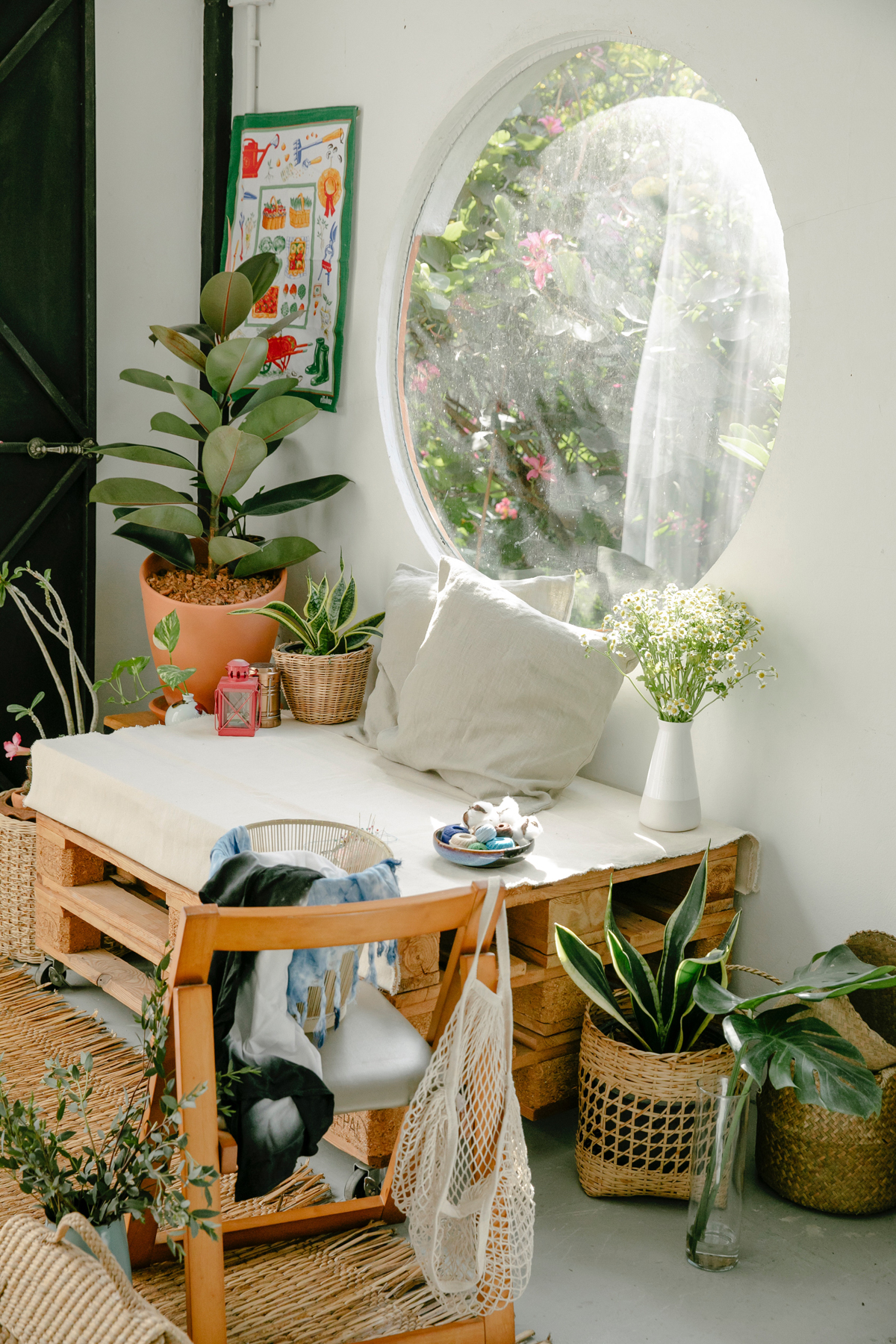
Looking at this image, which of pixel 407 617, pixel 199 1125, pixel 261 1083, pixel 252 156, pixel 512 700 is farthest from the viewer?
pixel 252 156

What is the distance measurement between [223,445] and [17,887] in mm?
1279

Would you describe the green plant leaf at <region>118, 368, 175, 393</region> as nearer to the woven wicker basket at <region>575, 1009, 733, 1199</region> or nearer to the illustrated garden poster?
the illustrated garden poster

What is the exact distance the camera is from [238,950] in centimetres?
167

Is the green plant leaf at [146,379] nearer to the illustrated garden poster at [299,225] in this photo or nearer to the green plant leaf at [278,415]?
the green plant leaf at [278,415]

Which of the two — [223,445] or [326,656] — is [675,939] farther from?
[223,445]

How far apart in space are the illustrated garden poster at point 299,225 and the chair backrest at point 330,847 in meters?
1.83

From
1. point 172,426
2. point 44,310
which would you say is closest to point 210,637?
point 172,426

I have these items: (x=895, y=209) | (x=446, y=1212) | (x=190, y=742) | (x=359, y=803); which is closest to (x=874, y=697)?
(x=895, y=209)

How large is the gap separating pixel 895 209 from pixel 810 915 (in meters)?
1.42

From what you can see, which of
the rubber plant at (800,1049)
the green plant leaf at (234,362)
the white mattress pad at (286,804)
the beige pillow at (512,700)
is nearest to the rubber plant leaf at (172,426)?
the green plant leaf at (234,362)

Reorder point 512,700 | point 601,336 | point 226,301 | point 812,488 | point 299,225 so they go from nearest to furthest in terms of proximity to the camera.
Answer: point 812,488, point 512,700, point 601,336, point 226,301, point 299,225

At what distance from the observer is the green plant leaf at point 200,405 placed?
3.42 meters

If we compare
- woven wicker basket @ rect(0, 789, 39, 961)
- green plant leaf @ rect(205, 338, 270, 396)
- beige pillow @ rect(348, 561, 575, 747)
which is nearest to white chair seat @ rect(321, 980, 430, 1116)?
beige pillow @ rect(348, 561, 575, 747)

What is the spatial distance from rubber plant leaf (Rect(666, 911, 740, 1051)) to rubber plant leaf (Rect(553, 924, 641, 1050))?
63 mm
